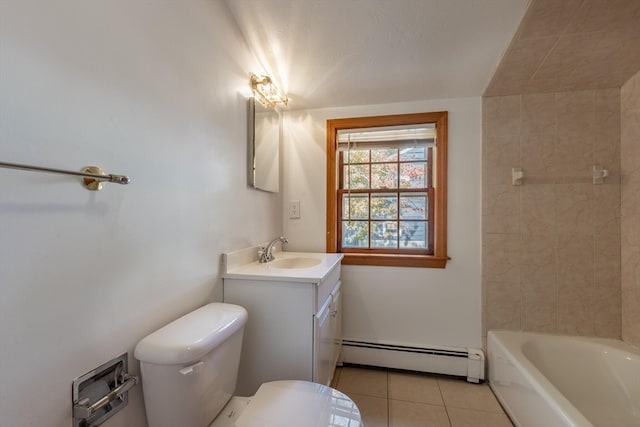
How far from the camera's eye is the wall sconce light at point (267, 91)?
1627 millimetres

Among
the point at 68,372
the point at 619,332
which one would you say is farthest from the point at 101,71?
the point at 619,332

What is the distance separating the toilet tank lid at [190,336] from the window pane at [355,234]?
51.3 inches

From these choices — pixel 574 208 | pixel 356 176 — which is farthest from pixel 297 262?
pixel 574 208

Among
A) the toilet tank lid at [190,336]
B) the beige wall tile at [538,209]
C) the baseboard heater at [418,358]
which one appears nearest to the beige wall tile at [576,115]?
the beige wall tile at [538,209]

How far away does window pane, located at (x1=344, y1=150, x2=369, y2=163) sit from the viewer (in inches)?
87.7

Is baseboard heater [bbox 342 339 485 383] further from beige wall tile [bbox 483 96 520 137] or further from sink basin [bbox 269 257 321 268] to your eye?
beige wall tile [bbox 483 96 520 137]

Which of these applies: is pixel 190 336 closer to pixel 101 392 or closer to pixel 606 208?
pixel 101 392

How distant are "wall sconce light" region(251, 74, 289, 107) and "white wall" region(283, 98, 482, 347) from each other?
40 cm

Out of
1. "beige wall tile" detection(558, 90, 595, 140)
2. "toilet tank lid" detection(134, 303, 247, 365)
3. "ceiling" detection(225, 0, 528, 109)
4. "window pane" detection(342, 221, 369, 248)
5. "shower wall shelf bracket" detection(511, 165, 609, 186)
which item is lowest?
"toilet tank lid" detection(134, 303, 247, 365)

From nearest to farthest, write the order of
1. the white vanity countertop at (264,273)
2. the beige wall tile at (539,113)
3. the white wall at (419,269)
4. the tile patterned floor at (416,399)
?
the white vanity countertop at (264,273), the tile patterned floor at (416,399), the beige wall tile at (539,113), the white wall at (419,269)

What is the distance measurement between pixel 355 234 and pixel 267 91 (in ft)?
4.20

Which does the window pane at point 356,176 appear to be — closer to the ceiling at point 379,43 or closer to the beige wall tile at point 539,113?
the ceiling at point 379,43

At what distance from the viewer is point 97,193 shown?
747 millimetres

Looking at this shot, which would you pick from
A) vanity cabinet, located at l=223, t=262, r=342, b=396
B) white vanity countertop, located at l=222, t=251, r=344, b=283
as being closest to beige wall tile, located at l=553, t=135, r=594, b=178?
white vanity countertop, located at l=222, t=251, r=344, b=283
